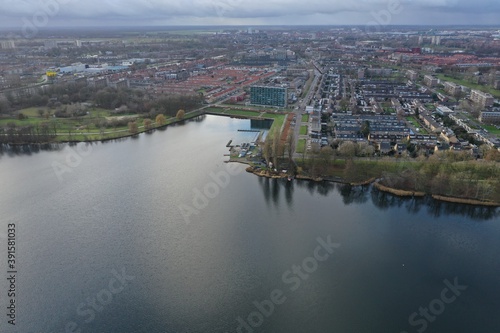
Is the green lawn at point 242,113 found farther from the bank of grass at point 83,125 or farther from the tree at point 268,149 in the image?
the tree at point 268,149

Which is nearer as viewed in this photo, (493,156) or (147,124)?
(493,156)

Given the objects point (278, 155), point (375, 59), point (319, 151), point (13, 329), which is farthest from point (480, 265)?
point (375, 59)

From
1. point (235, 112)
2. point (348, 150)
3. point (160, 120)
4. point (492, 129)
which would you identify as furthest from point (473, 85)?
point (160, 120)

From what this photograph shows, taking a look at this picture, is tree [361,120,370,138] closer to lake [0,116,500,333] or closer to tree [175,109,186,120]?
lake [0,116,500,333]

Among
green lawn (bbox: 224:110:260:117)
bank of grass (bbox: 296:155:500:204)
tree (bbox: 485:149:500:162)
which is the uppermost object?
green lawn (bbox: 224:110:260:117)

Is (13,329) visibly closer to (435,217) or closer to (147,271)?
(147,271)

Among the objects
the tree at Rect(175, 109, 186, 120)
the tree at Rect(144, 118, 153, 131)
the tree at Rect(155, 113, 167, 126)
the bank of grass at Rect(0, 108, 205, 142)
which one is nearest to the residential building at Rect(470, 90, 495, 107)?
the bank of grass at Rect(0, 108, 205, 142)

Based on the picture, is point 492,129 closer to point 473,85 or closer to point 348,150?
point 348,150
